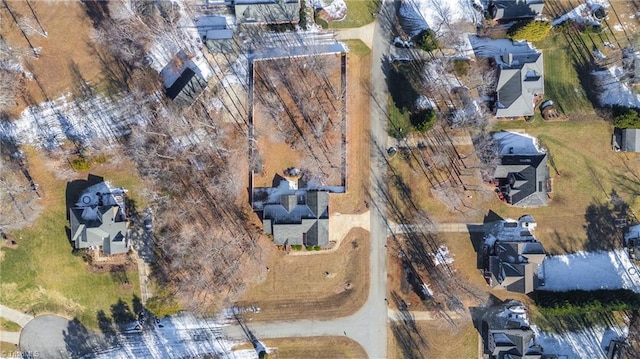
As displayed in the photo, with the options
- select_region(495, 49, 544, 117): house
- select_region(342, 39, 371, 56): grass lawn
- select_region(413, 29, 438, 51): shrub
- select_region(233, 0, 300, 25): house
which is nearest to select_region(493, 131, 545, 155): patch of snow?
select_region(495, 49, 544, 117): house

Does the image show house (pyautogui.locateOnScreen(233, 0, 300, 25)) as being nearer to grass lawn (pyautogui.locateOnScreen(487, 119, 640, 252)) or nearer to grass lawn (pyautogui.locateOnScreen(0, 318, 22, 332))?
grass lawn (pyautogui.locateOnScreen(487, 119, 640, 252))

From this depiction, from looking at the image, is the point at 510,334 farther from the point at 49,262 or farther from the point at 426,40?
the point at 49,262

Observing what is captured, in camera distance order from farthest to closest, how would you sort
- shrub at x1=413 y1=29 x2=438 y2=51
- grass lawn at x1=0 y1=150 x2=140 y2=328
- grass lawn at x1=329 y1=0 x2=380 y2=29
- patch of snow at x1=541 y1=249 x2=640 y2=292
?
grass lawn at x1=0 y1=150 x2=140 y2=328 → patch of snow at x1=541 y1=249 x2=640 y2=292 → grass lawn at x1=329 y1=0 x2=380 y2=29 → shrub at x1=413 y1=29 x2=438 y2=51

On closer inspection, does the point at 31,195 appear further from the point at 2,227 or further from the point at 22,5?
the point at 22,5

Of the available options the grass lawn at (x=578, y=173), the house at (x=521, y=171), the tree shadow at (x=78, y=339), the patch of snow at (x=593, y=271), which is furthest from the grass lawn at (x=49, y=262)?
the patch of snow at (x=593, y=271)

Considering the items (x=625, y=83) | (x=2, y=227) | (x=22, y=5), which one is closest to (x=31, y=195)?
(x=2, y=227)
